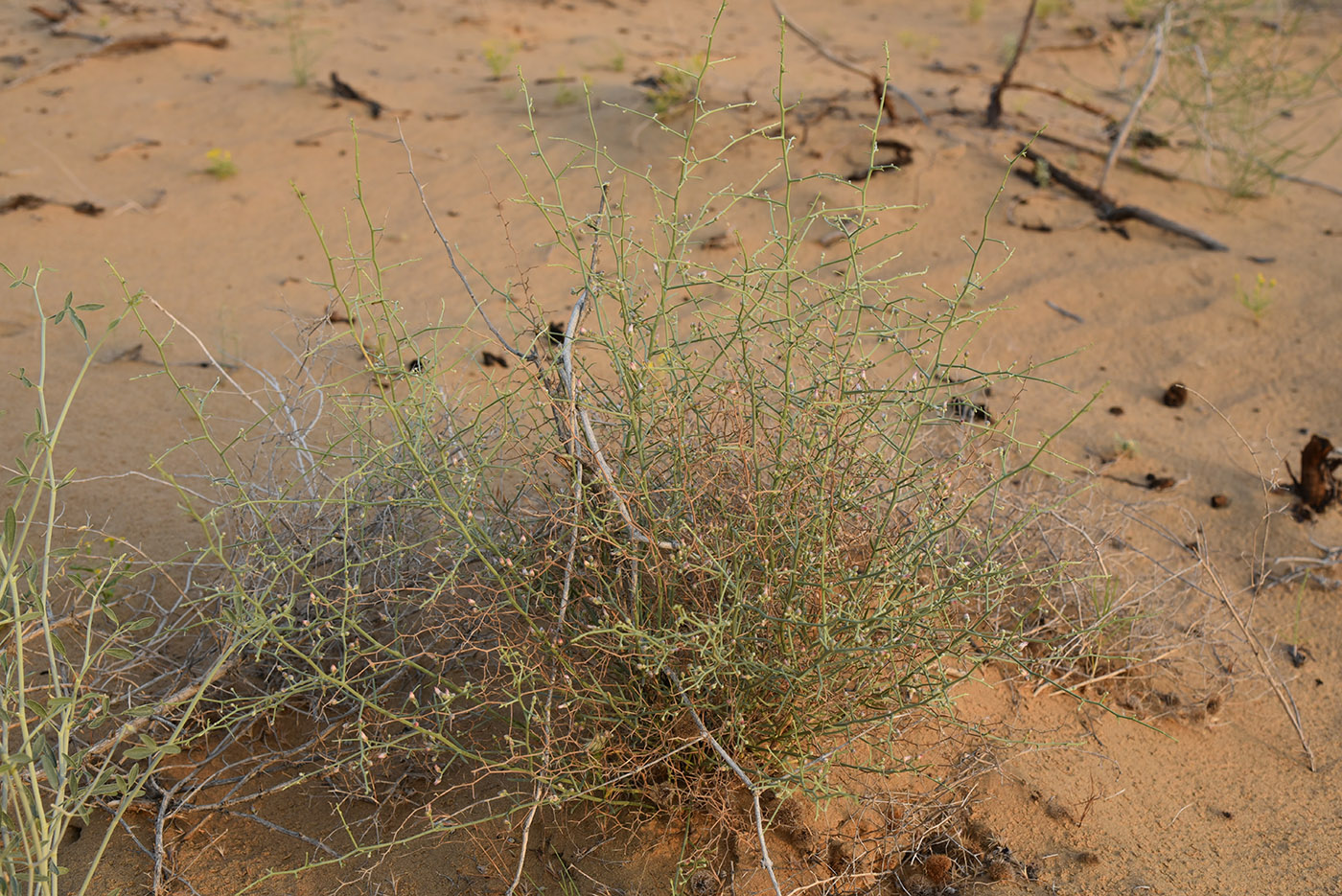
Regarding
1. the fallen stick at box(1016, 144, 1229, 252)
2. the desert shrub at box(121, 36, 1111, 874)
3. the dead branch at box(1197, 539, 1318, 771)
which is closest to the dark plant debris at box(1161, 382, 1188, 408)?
the fallen stick at box(1016, 144, 1229, 252)

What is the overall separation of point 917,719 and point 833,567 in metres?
0.45

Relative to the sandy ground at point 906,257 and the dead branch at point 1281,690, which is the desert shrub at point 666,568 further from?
the dead branch at point 1281,690

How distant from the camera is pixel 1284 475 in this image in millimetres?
3154

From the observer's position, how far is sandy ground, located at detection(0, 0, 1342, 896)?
2.05m

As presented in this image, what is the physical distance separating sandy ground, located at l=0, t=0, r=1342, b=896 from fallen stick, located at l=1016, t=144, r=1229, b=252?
0.06m

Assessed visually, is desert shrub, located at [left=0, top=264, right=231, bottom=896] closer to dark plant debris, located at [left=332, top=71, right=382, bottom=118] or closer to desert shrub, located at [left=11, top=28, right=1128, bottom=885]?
desert shrub, located at [left=11, top=28, right=1128, bottom=885]

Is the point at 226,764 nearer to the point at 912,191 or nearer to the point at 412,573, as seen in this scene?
the point at 412,573

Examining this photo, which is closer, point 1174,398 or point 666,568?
point 666,568

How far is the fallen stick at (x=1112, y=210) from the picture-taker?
4.38 metres

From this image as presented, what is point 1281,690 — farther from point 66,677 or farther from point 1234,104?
point 1234,104

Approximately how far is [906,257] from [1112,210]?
1.00m

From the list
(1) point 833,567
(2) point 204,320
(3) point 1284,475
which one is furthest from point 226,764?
(3) point 1284,475

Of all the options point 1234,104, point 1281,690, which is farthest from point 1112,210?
point 1281,690

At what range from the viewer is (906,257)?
438 cm
